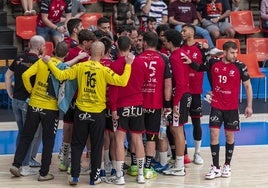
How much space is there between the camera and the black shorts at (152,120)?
359 inches

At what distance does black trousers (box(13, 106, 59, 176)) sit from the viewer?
352 inches

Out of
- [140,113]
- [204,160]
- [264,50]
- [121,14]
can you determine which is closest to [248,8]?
[264,50]

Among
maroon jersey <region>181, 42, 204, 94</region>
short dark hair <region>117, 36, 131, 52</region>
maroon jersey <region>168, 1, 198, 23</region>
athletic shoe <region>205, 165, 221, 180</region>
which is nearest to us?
short dark hair <region>117, 36, 131, 52</region>

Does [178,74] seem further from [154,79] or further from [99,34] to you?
[99,34]

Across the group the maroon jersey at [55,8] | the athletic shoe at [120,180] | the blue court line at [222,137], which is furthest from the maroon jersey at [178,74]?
the maroon jersey at [55,8]

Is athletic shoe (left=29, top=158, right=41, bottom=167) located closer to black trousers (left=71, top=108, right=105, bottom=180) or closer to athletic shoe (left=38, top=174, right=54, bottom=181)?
athletic shoe (left=38, top=174, right=54, bottom=181)

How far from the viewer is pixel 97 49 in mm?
8641

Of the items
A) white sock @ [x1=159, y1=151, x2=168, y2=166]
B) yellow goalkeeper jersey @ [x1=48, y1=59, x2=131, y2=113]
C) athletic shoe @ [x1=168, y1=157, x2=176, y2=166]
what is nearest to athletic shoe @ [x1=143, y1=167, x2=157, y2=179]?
white sock @ [x1=159, y1=151, x2=168, y2=166]

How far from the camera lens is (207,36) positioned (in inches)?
598

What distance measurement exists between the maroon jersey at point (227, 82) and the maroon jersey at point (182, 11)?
609cm

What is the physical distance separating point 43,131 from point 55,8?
17.6 ft

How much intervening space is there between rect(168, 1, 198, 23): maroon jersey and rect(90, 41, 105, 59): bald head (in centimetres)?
672

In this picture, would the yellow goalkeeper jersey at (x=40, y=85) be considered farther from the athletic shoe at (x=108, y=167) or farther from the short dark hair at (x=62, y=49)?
the athletic shoe at (x=108, y=167)

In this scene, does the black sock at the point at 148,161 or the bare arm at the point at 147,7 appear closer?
the black sock at the point at 148,161
